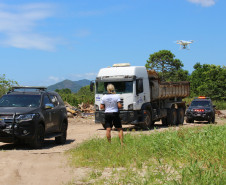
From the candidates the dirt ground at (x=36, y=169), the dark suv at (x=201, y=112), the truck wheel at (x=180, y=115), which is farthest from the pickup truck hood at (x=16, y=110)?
the dark suv at (x=201, y=112)

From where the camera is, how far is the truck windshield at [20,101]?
12984mm

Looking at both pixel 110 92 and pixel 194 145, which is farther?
pixel 110 92

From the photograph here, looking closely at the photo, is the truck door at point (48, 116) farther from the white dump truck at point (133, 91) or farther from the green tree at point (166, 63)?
the green tree at point (166, 63)

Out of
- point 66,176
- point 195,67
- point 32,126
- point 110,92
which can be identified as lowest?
point 66,176

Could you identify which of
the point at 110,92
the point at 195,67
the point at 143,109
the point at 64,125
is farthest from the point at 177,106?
the point at 195,67

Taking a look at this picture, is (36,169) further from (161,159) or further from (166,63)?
(166,63)

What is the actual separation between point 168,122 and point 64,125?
432 inches

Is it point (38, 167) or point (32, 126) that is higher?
point (32, 126)

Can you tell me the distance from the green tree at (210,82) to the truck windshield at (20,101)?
5967 cm

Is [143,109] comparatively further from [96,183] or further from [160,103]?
[96,183]

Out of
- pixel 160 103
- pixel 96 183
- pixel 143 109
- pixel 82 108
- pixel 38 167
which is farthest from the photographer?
pixel 82 108

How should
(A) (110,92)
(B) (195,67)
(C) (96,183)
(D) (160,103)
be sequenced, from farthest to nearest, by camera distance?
(B) (195,67), (D) (160,103), (A) (110,92), (C) (96,183)

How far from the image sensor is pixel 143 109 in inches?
803

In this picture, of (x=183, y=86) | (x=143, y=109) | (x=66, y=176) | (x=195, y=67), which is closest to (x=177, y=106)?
(x=183, y=86)
